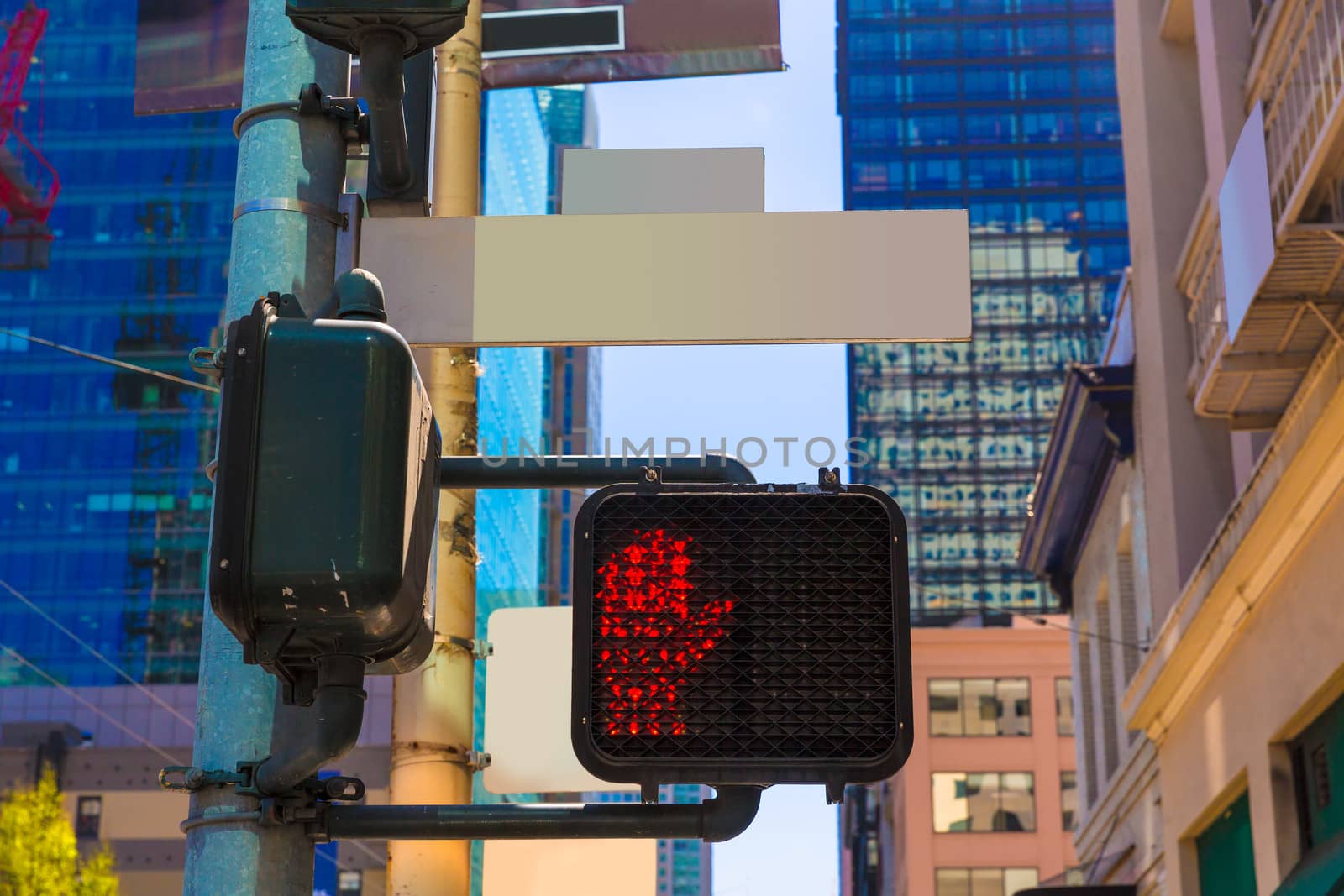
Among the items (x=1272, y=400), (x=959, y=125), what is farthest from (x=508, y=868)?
(x=959, y=125)

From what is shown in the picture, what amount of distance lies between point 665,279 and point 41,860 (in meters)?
44.0

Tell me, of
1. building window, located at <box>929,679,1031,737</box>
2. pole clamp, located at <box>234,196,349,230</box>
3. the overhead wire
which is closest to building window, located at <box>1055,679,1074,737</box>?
building window, located at <box>929,679,1031,737</box>

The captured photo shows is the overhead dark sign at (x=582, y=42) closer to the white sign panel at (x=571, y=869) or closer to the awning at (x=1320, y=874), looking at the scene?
the white sign panel at (x=571, y=869)

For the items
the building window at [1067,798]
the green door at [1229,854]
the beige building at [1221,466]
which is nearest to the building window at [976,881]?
the building window at [1067,798]

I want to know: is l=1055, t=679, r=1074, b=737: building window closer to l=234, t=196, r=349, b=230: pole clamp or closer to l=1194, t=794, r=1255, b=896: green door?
l=1194, t=794, r=1255, b=896: green door

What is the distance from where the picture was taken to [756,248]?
400 cm

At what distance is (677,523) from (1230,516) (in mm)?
16449

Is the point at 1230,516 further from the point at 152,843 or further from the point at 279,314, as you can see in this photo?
the point at 152,843

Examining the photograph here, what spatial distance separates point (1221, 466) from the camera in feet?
80.4

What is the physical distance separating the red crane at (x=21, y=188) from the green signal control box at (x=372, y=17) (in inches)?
3580

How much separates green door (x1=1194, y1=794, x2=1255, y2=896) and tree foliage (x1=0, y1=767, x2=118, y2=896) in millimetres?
29122

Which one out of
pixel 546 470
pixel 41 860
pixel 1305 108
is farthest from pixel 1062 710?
pixel 546 470

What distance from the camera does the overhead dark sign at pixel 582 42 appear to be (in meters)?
8.48

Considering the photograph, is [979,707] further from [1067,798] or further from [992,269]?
[992,269]
